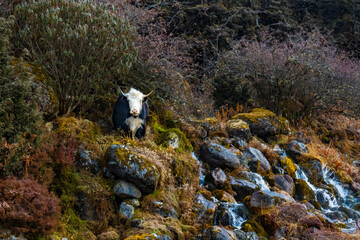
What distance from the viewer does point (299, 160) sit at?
479 inches

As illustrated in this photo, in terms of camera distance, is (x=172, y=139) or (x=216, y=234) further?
(x=172, y=139)

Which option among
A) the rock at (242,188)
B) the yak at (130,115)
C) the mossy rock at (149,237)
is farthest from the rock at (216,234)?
the yak at (130,115)

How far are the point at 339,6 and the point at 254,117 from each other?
777 inches

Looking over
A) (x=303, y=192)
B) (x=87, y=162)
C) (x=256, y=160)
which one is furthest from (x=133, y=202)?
(x=303, y=192)

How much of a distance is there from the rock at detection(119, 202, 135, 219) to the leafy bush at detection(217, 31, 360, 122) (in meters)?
10.2

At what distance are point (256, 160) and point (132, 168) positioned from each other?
5.11 m

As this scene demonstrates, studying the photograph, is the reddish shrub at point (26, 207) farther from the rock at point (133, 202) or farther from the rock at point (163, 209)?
the rock at point (163, 209)

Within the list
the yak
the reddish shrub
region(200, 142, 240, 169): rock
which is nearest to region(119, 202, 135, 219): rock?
Answer: the reddish shrub

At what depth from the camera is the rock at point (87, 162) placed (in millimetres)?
6426

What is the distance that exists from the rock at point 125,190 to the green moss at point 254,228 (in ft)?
7.39

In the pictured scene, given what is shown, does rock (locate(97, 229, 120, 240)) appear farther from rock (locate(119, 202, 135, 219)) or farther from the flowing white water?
the flowing white water

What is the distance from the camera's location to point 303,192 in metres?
10.0

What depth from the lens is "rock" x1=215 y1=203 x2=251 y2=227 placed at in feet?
23.5

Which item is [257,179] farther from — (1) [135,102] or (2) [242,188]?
(1) [135,102]
